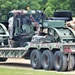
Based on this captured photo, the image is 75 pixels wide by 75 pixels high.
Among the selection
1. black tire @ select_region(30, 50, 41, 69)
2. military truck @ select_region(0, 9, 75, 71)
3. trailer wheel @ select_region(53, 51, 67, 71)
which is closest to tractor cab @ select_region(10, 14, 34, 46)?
military truck @ select_region(0, 9, 75, 71)

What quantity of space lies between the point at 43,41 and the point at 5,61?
5.39 meters

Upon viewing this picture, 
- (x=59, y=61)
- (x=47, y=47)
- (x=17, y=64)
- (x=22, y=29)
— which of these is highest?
(x=22, y=29)

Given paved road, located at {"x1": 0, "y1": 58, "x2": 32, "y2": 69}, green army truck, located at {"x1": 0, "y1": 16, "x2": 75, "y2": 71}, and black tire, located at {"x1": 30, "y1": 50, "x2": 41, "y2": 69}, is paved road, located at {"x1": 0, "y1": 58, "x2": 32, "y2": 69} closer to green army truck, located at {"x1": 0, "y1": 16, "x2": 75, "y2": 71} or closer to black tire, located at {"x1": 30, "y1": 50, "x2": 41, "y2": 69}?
green army truck, located at {"x1": 0, "y1": 16, "x2": 75, "y2": 71}

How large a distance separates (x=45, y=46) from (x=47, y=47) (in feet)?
0.40

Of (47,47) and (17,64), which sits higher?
(47,47)

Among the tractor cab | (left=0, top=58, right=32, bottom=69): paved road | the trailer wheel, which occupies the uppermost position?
the tractor cab

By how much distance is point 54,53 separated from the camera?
64.0 feet

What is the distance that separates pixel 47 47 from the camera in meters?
19.6

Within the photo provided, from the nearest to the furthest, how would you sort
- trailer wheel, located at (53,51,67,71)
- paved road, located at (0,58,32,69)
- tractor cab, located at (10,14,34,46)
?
1. trailer wheel, located at (53,51,67,71)
2. tractor cab, located at (10,14,34,46)
3. paved road, located at (0,58,32,69)

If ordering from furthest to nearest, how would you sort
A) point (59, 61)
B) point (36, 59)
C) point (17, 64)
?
point (17, 64) < point (36, 59) < point (59, 61)

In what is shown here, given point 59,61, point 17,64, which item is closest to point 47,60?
point 59,61

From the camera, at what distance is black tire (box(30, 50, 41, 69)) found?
20078 mm

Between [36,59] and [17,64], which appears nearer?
[36,59]

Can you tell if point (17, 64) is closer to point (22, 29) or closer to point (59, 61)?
point (22, 29)
